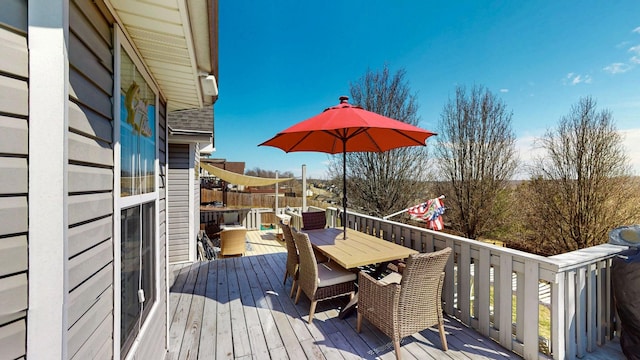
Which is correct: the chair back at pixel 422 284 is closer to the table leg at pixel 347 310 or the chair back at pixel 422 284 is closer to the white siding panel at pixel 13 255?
the table leg at pixel 347 310

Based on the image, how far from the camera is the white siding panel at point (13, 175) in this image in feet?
2.35

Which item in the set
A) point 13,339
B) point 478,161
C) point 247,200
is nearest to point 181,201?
point 13,339

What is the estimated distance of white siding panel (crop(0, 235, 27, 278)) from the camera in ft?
2.35

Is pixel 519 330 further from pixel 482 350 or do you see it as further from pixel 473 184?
pixel 473 184

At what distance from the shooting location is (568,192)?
8688 millimetres

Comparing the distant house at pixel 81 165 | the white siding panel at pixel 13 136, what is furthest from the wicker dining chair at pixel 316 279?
the white siding panel at pixel 13 136

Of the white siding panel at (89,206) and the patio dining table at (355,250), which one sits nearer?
the white siding panel at (89,206)

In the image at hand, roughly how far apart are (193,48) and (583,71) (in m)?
12.0

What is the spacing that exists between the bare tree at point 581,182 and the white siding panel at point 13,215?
40.0ft

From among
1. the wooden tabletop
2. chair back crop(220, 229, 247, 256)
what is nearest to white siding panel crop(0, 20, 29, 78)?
the wooden tabletop

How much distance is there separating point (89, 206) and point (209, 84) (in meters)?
1.49

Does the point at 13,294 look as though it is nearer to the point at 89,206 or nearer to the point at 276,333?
the point at 89,206

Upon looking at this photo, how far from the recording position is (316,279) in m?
→ 2.83

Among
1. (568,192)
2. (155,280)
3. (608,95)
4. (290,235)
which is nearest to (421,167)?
(568,192)
